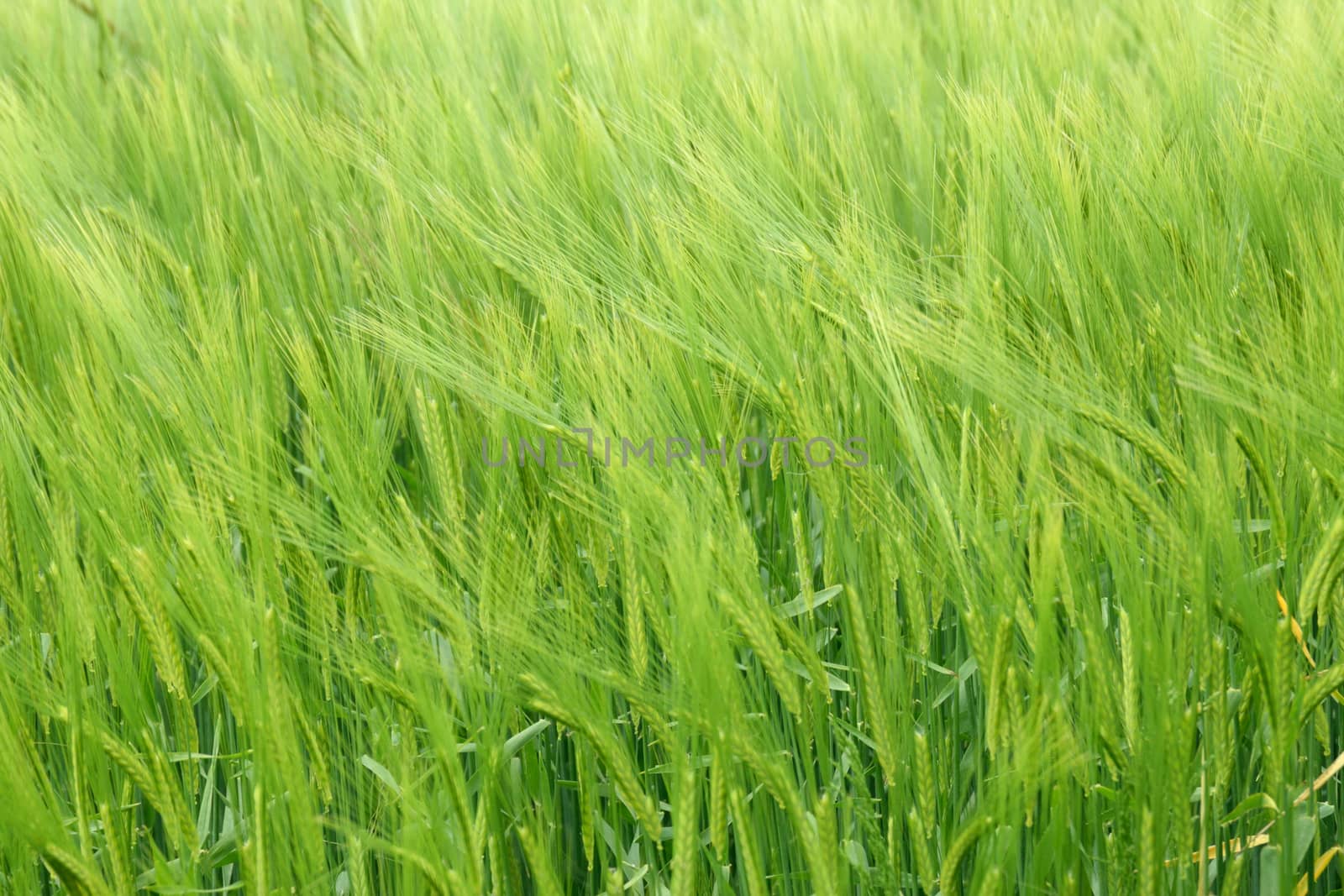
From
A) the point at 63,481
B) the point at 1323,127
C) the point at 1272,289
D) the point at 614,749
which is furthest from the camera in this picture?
the point at 1323,127

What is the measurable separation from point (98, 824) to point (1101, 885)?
2.20 ft

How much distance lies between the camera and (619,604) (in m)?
0.99

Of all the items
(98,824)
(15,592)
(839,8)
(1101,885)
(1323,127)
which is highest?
(839,8)

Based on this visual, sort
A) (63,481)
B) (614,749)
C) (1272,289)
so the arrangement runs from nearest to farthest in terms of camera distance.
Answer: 1. (614,749)
2. (63,481)
3. (1272,289)

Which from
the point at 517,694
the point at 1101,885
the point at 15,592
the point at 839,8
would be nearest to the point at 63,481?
A: the point at 15,592

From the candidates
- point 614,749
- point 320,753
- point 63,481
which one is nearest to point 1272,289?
point 614,749

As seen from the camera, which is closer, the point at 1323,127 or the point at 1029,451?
the point at 1029,451

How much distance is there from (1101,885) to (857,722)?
189mm

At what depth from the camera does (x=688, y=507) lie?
0.73m

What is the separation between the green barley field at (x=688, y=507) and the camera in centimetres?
68

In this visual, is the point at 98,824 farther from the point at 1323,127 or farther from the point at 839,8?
the point at 839,8

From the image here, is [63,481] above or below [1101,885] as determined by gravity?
above

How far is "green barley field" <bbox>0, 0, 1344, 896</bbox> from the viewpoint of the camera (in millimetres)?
682

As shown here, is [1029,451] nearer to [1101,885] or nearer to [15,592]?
[1101,885]
